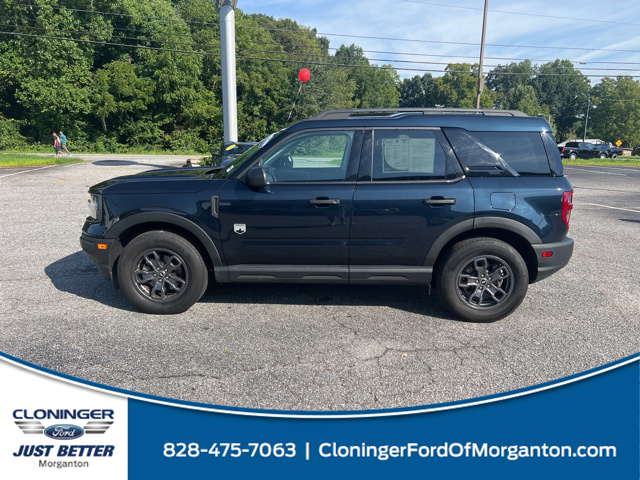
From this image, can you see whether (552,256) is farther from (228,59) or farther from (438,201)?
(228,59)

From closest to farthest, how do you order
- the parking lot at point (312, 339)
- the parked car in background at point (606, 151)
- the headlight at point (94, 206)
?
the parking lot at point (312, 339) < the headlight at point (94, 206) < the parked car in background at point (606, 151)

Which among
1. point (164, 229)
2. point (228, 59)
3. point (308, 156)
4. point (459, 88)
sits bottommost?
point (164, 229)

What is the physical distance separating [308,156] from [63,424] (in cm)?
284

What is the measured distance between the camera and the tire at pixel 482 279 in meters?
4.19

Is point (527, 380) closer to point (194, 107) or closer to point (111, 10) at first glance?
point (194, 107)

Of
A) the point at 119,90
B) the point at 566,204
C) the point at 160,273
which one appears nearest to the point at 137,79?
the point at 119,90

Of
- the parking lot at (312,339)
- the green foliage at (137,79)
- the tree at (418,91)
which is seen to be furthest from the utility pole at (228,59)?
the tree at (418,91)

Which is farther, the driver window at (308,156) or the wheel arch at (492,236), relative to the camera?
the driver window at (308,156)

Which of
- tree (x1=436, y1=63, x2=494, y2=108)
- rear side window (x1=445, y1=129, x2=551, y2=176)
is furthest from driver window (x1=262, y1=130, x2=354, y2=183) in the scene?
tree (x1=436, y1=63, x2=494, y2=108)

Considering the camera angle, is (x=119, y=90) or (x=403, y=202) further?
(x=119, y=90)

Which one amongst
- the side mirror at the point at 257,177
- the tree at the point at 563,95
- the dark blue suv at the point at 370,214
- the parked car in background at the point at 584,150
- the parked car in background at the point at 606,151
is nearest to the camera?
the side mirror at the point at 257,177

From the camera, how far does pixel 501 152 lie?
167 inches

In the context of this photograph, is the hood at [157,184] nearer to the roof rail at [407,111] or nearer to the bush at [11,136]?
the roof rail at [407,111]

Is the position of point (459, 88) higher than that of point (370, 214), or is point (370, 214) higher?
point (459, 88)
